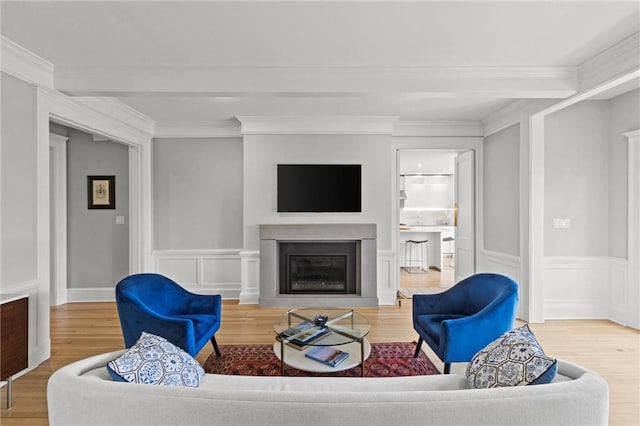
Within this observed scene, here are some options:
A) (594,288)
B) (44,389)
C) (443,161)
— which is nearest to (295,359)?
(44,389)

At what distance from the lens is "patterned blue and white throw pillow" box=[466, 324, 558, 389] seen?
1.37 meters

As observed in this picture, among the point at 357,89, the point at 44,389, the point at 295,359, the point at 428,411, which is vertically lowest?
the point at 44,389

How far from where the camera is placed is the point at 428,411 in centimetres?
117

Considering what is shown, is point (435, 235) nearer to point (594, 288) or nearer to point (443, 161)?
point (443, 161)

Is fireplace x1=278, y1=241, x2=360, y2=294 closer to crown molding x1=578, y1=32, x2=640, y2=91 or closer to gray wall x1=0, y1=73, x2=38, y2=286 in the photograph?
gray wall x1=0, y1=73, x2=38, y2=286

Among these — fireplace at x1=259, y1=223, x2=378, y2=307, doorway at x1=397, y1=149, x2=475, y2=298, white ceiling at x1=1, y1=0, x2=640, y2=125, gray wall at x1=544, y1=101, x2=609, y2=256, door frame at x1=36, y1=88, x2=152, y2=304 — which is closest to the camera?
Answer: white ceiling at x1=1, y1=0, x2=640, y2=125

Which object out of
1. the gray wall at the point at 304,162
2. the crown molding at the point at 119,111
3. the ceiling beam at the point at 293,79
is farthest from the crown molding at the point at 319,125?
the ceiling beam at the point at 293,79

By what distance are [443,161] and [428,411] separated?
822 cm

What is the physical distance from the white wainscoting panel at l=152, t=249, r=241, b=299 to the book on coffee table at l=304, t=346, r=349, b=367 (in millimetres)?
2956

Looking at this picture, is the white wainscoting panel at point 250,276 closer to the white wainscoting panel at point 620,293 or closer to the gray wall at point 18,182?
the gray wall at point 18,182

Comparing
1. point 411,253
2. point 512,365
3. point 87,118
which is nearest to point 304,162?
point 87,118

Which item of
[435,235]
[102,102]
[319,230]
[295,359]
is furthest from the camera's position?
[435,235]

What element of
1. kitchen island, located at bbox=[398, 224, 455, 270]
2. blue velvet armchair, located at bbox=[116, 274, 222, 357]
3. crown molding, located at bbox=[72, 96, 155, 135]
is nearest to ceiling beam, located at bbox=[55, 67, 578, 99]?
crown molding, located at bbox=[72, 96, 155, 135]

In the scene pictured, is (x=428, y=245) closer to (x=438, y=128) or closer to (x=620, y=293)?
(x=438, y=128)
